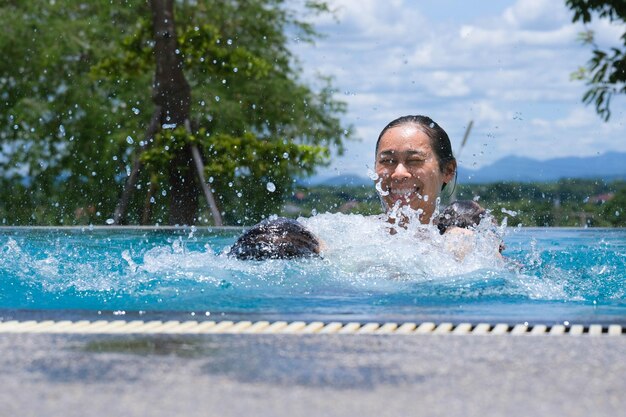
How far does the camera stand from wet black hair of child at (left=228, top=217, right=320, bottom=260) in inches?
211

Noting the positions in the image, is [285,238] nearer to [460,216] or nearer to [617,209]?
[460,216]

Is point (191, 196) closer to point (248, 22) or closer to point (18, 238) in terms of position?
point (18, 238)

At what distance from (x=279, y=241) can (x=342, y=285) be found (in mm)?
421

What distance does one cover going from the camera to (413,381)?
259cm

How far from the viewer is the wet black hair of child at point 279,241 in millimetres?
5348

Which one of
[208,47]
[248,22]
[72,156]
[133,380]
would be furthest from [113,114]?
[133,380]

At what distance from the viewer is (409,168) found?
5.11 m

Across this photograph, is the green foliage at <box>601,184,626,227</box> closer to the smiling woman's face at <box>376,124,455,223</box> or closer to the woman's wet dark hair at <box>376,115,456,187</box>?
the woman's wet dark hair at <box>376,115,456,187</box>

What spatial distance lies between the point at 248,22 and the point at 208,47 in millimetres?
3954

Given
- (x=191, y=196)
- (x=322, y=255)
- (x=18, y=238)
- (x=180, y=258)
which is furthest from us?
(x=191, y=196)

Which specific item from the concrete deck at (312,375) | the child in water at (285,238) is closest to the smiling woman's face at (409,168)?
the child in water at (285,238)

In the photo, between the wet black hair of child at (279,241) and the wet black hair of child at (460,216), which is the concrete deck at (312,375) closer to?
the wet black hair of child at (279,241)

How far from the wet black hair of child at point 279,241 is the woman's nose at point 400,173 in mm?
660

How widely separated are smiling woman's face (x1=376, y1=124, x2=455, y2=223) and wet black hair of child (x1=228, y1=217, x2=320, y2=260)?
54 cm
